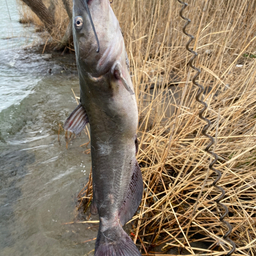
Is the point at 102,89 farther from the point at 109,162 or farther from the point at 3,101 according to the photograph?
the point at 3,101

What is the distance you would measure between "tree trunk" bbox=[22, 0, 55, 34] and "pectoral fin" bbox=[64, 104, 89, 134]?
6490 millimetres

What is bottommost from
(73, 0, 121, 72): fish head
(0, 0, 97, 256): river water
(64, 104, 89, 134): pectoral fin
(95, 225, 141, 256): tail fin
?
(0, 0, 97, 256): river water

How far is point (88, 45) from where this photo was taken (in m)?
1.07

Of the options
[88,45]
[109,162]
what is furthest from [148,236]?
[88,45]

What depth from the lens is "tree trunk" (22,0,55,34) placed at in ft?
19.9

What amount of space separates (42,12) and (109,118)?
672 centimetres

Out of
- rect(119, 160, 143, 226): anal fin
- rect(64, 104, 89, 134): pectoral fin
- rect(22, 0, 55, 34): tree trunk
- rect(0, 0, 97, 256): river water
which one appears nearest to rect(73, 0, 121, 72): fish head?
rect(64, 104, 89, 134): pectoral fin

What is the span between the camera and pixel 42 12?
634 cm

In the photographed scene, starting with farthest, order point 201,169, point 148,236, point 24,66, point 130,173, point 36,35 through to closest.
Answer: point 36,35
point 24,66
point 201,169
point 148,236
point 130,173

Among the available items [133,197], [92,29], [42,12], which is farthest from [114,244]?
[42,12]

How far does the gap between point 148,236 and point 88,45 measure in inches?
66.0

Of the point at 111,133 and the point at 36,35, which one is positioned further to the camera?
the point at 36,35

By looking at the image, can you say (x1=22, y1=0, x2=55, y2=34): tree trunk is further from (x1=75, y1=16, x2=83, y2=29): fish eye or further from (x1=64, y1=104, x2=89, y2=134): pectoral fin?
(x1=64, y1=104, x2=89, y2=134): pectoral fin

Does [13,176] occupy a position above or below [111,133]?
below
